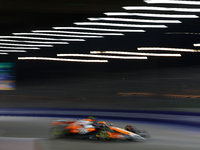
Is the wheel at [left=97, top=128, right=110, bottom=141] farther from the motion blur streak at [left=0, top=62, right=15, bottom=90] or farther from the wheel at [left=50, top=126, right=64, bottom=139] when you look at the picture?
the motion blur streak at [left=0, top=62, right=15, bottom=90]

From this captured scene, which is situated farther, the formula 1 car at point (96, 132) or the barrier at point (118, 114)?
the barrier at point (118, 114)

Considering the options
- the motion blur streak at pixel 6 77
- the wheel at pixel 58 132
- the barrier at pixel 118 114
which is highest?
the motion blur streak at pixel 6 77

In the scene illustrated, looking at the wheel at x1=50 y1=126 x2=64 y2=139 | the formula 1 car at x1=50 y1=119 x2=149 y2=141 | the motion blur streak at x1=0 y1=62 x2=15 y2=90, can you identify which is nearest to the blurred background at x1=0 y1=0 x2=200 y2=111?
the motion blur streak at x1=0 y1=62 x2=15 y2=90

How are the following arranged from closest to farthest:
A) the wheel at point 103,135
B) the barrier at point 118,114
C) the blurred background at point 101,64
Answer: the wheel at point 103,135, the barrier at point 118,114, the blurred background at point 101,64

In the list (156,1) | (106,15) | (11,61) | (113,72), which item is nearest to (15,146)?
(156,1)

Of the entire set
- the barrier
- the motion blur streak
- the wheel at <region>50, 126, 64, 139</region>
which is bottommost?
the barrier

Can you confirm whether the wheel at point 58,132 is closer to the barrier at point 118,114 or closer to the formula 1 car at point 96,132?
the formula 1 car at point 96,132

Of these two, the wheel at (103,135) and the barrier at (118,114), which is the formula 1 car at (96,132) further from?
the barrier at (118,114)

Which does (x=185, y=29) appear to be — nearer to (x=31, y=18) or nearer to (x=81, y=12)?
(x=81, y=12)

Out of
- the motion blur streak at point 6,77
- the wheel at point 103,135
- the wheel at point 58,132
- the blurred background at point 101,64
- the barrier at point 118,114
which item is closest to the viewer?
the wheel at point 103,135

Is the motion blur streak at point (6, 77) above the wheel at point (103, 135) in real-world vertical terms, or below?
above

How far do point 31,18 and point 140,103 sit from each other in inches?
A: 244

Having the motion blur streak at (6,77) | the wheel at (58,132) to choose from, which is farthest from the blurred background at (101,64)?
the wheel at (58,132)

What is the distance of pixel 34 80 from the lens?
583 inches
